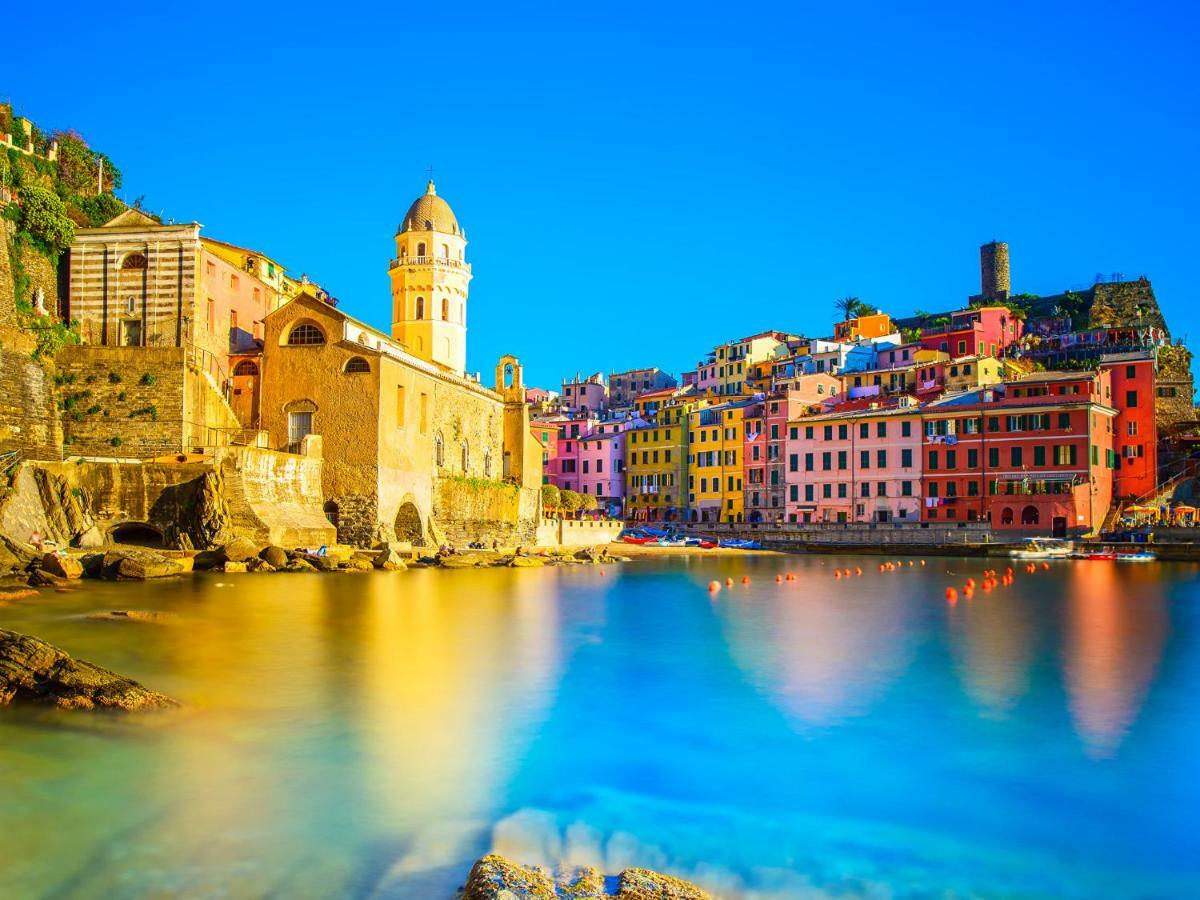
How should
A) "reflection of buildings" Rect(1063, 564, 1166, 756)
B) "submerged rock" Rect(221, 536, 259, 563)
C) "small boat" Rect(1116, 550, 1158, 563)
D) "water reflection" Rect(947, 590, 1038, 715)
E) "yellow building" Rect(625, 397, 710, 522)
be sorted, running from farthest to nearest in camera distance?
"yellow building" Rect(625, 397, 710, 522) < "small boat" Rect(1116, 550, 1158, 563) < "submerged rock" Rect(221, 536, 259, 563) < "water reflection" Rect(947, 590, 1038, 715) < "reflection of buildings" Rect(1063, 564, 1166, 756)

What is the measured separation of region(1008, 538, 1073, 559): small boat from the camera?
1939 inches

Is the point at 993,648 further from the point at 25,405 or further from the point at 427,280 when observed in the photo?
the point at 427,280

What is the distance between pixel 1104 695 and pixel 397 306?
48.0 meters

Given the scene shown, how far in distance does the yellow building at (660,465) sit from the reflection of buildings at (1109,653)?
37.2m

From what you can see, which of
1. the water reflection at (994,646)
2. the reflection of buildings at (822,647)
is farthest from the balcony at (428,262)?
the water reflection at (994,646)

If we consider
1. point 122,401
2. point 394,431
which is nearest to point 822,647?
point 394,431

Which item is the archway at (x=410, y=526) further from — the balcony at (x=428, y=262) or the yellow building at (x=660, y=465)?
the yellow building at (x=660, y=465)

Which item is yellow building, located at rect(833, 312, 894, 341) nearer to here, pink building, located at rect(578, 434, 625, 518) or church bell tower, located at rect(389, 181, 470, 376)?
pink building, located at rect(578, 434, 625, 518)

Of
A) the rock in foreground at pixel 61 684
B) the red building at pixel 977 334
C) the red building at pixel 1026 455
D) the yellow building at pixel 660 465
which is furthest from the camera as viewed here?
the red building at pixel 977 334

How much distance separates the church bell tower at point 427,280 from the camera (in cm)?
5706

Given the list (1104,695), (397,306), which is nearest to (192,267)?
(397,306)

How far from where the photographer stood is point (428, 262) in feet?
187

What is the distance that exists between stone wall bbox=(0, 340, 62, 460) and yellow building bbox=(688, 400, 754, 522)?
42.1m

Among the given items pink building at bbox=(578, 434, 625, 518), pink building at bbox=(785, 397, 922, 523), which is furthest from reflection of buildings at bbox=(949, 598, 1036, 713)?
pink building at bbox=(578, 434, 625, 518)
